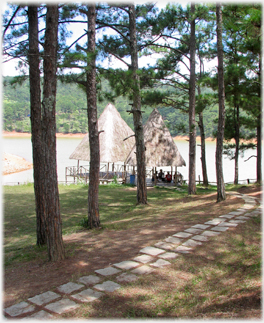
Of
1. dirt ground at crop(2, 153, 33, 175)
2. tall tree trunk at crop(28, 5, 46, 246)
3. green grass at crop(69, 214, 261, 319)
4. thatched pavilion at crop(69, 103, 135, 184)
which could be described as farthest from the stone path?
dirt ground at crop(2, 153, 33, 175)

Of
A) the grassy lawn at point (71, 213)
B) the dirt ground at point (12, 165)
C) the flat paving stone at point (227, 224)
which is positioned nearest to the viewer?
the flat paving stone at point (227, 224)

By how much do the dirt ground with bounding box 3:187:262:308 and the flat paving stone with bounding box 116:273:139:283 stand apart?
20.2 inches

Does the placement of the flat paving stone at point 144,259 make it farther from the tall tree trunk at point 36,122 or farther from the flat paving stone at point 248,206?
the flat paving stone at point 248,206

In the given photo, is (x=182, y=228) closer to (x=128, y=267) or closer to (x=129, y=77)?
(x=128, y=267)

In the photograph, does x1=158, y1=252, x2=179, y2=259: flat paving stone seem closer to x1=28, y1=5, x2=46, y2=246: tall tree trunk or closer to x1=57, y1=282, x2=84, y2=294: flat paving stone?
x1=57, y1=282, x2=84, y2=294: flat paving stone

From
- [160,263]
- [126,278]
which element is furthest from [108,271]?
[160,263]

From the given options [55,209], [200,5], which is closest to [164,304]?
[55,209]

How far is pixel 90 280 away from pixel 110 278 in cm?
26

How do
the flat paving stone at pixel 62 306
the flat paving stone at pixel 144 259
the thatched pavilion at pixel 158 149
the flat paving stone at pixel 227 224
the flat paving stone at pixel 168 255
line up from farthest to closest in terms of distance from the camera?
the thatched pavilion at pixel 158 149 < the flat paving stone at pixel 227 224 < the flat paving stone at pixel 168 255 < the flat paving stone at pixel 144 259 < the flat paving stone at pixel 62 306

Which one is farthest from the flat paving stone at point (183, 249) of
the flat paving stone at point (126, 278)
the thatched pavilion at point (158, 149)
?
the thatched pavilion at point (158, 149)

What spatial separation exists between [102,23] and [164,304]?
781 cm

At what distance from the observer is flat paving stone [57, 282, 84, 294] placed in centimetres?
347

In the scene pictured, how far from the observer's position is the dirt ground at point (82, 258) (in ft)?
12.3

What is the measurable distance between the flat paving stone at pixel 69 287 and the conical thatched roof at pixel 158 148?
11582 mm
